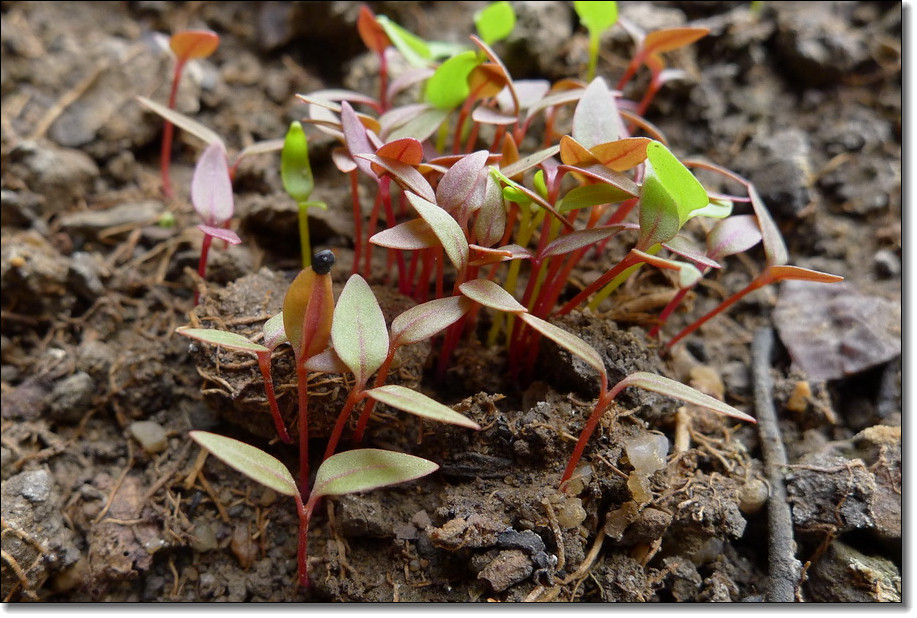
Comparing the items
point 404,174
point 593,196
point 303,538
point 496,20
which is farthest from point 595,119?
point 303,538

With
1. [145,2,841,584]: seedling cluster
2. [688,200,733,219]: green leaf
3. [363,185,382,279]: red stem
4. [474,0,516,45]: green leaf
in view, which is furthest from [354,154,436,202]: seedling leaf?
[474,0,516,45]: green leaf

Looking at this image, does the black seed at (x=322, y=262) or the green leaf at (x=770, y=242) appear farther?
the green leaf at (x=770, y=242)

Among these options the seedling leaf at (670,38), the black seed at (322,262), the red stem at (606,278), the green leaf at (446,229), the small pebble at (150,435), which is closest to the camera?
the black seed at (322,262)

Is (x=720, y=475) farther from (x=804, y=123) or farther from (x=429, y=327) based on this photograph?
(x=804, y=123)

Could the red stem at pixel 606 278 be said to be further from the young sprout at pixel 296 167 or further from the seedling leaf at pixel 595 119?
the young sprout at pixel 296 167

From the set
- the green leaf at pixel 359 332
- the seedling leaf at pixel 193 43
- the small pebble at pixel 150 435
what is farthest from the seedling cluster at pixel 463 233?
the small pebble at pixel 150 435

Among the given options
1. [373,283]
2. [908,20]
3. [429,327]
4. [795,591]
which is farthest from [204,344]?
[908,20]

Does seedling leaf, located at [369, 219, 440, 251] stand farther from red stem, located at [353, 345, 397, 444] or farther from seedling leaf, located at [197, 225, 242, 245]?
seedling leaf, located at [197, 225, 242, 245]
